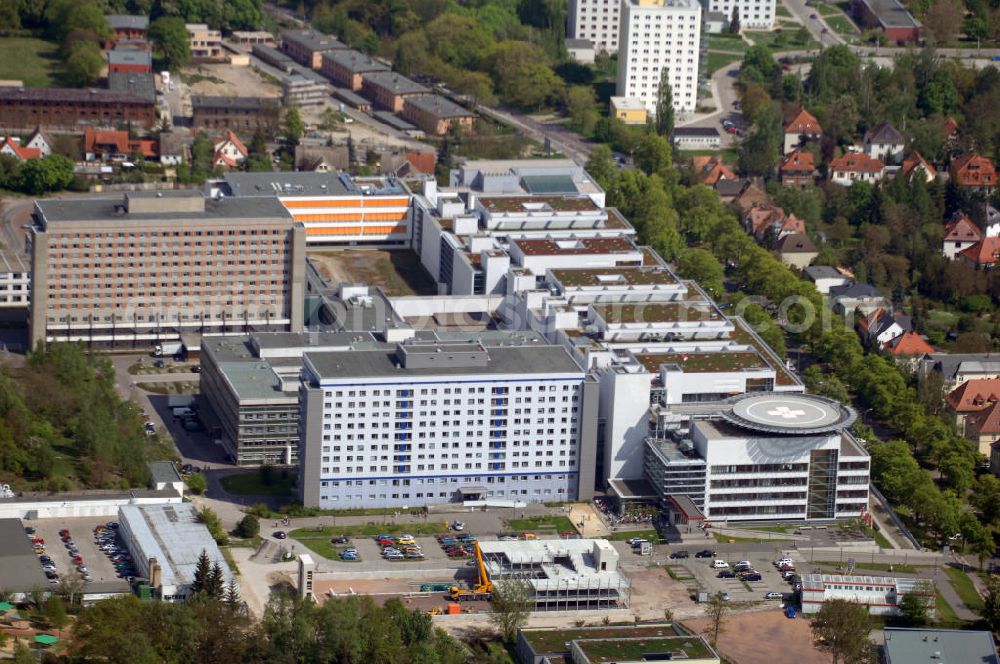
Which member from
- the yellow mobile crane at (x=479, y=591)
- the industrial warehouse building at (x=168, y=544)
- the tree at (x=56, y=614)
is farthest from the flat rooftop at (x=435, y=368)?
the tree at (x=56, y=614)

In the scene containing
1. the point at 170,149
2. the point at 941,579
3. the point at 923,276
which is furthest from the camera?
the point at 170,149

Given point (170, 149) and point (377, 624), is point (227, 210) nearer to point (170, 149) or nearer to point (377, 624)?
point (170, 149)

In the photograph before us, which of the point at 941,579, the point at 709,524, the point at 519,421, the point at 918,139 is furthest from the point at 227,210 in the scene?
the point at 918,139

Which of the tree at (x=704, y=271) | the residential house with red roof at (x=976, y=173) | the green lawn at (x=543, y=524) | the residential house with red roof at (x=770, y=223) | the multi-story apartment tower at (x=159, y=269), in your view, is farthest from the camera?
the residential house with red roof at (x=976, y=173)

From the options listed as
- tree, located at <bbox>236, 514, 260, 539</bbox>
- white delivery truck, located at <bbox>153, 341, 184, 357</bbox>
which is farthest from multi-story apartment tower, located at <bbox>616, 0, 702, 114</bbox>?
tree, located at <bbox>236, 514, 260, 539</bbox>

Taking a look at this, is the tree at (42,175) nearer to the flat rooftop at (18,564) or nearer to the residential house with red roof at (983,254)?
the flat rooftop at (18,564)

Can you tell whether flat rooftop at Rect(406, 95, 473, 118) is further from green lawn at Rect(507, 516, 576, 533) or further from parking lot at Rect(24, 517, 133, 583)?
parking lot at Rect(24, 517, 133, 583)
